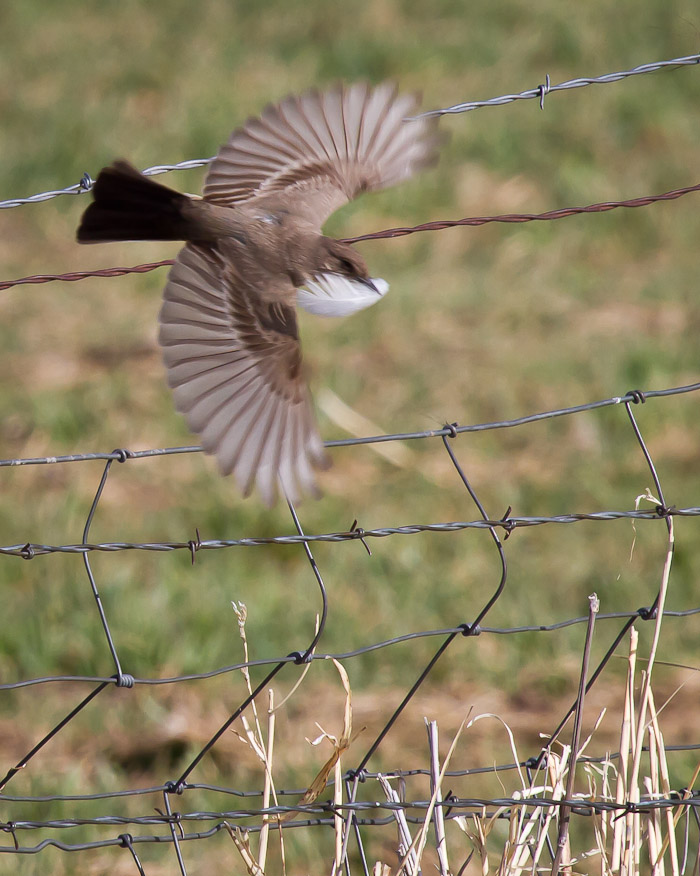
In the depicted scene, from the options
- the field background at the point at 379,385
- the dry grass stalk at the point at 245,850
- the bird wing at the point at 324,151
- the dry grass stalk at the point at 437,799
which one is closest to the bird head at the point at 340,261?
the bird wing at the point at 324,151

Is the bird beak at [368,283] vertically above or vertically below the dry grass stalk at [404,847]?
above

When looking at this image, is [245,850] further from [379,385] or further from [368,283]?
[379,385]

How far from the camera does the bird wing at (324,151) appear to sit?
3027 millimetres

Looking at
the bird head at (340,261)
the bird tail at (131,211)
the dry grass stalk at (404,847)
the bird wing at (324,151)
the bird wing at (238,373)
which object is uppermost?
the bird wing at (324,151)

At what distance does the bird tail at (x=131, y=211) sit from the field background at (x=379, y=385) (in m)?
1.21

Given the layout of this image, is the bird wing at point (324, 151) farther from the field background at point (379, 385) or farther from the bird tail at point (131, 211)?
the field background at point (379, 385)

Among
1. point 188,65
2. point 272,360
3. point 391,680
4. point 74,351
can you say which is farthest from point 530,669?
point 188,65

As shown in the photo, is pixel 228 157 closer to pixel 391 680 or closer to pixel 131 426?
pixel 391 680

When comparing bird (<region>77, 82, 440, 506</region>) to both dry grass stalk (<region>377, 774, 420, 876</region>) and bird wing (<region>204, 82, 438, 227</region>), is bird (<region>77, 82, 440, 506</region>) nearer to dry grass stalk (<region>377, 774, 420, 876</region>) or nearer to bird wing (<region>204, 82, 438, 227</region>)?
bird wing (<region>204, 82, 438, 227</region>)

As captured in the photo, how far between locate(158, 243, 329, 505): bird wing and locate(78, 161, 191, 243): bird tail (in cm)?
8

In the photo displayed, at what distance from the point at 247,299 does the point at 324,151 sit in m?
0.64

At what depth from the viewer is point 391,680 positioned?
3.82m

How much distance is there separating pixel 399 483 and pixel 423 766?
1.61 meters

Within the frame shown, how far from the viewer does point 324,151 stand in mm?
3088
